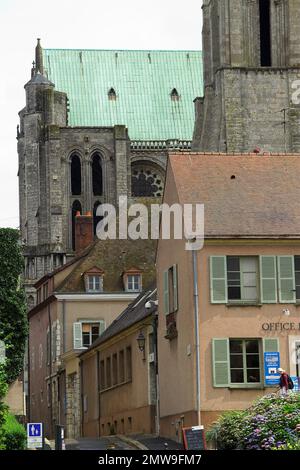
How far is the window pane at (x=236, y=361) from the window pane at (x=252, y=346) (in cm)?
30

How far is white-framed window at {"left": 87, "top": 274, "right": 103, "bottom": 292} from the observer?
7400cm

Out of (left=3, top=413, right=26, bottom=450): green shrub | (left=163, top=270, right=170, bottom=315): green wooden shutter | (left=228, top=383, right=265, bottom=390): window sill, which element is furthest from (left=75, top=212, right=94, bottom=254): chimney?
(left=3, top=413, right=26, bottom=450): green shrub

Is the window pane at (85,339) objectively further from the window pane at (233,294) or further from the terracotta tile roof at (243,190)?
the window pane at (233,294)

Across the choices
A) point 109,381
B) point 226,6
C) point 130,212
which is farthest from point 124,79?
point 109,381

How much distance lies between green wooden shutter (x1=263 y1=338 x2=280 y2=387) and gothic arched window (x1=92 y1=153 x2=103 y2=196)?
8411 centimetres

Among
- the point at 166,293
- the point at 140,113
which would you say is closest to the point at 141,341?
the point at 166,293

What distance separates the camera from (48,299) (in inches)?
3044

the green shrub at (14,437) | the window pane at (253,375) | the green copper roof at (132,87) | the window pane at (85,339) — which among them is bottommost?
the green shrub at (14,437)

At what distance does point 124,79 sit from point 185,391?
94.0 m

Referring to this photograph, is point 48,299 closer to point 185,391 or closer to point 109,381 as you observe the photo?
point 109,381

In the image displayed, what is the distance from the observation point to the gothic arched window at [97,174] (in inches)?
5133

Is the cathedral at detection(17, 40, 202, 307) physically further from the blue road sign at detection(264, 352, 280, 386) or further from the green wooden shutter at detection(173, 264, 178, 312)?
the blue road sign at detection(264, 352, 280, 386)

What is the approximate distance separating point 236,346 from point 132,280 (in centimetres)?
2694

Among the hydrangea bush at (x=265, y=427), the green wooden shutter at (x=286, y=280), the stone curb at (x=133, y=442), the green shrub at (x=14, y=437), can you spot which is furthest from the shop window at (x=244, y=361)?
the hydrangea bush at (x=265, y=427)
